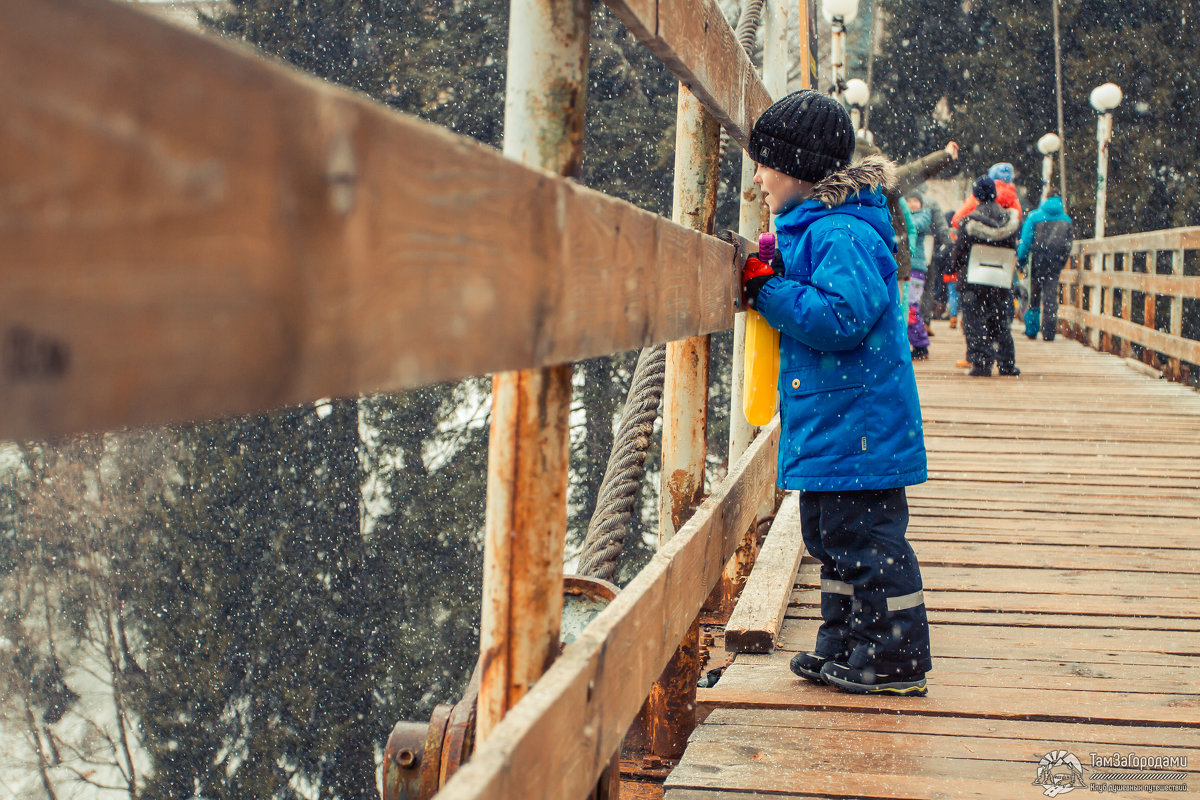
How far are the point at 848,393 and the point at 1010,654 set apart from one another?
3.10ft

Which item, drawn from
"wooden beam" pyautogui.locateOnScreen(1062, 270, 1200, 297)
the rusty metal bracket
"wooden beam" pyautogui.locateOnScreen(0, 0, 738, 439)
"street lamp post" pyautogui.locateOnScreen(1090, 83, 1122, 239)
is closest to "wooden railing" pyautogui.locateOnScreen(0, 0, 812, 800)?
"wooden beam" pyautogui.locateOnScreen(0, 0, 738, 439)

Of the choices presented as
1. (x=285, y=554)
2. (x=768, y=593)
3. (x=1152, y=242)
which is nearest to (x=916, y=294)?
(x=1152, y=242)

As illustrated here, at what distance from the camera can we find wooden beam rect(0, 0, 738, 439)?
477 millimetres

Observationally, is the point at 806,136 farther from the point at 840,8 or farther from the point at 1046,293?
the point at 1046,293

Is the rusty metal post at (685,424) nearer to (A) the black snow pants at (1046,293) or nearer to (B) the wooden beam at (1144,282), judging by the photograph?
(B) the wooden beam at (1144,282)

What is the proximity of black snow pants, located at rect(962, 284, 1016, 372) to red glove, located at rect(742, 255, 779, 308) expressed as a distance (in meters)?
6.09

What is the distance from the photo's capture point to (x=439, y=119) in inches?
694

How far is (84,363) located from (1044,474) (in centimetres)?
545

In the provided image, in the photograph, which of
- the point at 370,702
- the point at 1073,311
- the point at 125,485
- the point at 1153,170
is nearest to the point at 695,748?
the point at 1073,311

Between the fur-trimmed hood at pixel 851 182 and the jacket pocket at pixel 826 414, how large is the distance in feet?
1.26

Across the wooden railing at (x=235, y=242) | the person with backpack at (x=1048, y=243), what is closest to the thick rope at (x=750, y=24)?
the wooden railing at (x=235, y=242)

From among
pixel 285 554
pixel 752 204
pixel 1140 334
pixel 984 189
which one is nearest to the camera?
pixel 752 204

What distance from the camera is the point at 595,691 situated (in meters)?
1.38

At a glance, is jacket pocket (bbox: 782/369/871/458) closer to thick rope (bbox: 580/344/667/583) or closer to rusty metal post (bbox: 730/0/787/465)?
thick rope (bbox: 580/344/667/583)
